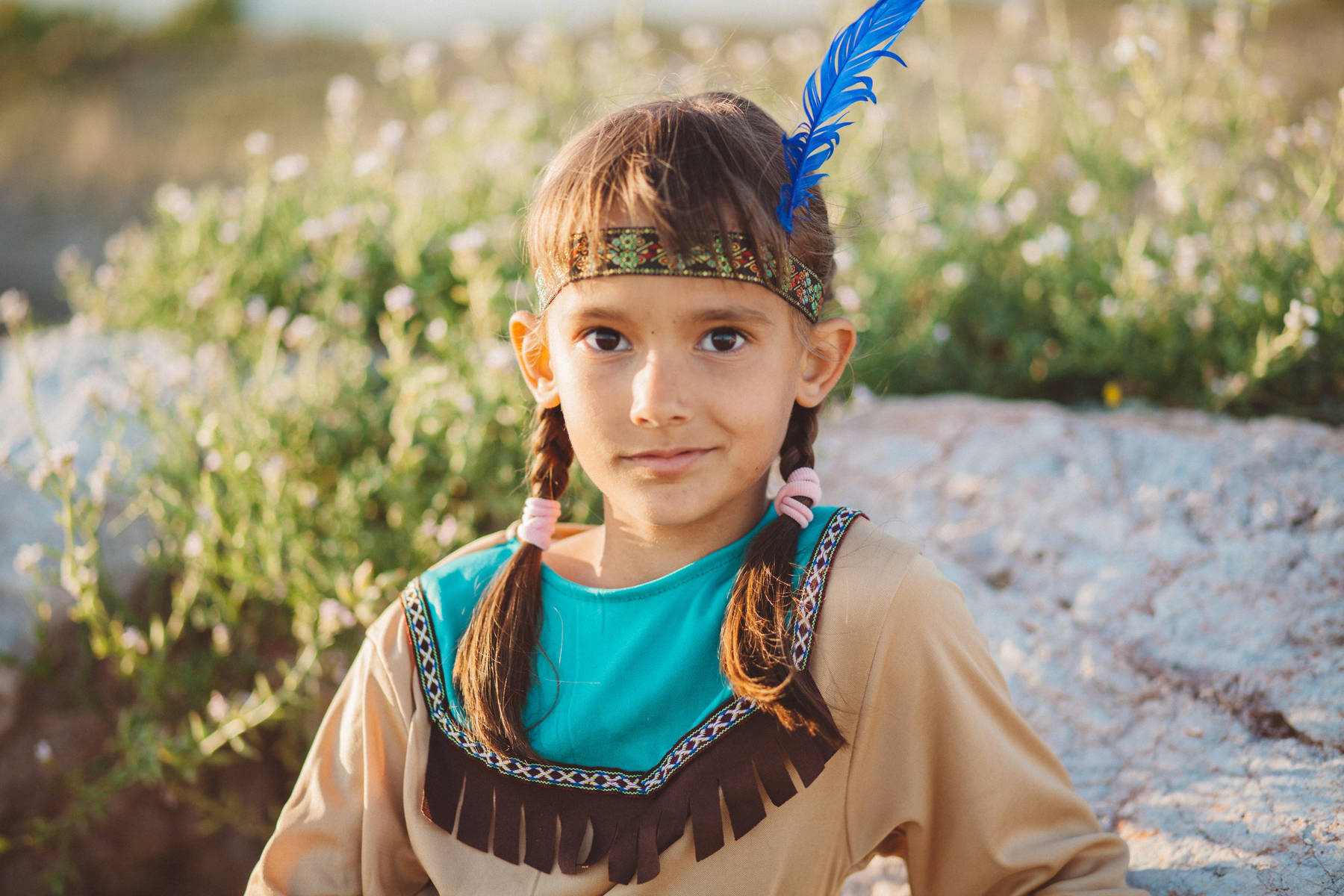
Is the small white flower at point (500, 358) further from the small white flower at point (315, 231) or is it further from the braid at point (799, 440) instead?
the braid at point (799, 440)

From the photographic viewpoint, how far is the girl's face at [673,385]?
60.8 inches

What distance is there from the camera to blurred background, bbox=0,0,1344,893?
270cm

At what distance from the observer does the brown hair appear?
1.55 m

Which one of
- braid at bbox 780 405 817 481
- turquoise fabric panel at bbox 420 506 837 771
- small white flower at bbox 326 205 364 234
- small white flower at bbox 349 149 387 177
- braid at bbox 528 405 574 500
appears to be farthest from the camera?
small white flower at bbox 349 149 387 177

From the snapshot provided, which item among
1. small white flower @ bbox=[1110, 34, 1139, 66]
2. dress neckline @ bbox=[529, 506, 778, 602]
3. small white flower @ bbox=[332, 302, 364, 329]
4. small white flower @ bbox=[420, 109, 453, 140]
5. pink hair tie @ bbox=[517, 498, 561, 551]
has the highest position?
small white flower @ bbox=[420, 109, 453, 140]

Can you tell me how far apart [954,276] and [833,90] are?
1808mm

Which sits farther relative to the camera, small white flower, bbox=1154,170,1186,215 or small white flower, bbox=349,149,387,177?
small white flower, bbox=349,149,387,177

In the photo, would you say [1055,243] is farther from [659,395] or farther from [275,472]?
[275,472]

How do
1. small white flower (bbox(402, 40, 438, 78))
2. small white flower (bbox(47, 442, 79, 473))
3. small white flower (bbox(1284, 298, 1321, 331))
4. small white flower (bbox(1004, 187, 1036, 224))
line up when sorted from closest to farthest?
small white flower (bbox(47, 442, 79, 473)), small white flower (bbox(1284, 298, 1321, 331)), small white flower (bbox(1004, 187, 1036, 224)), small white flower (bbox(402, 40, 438, 78))

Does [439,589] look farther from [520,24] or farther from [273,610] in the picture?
[520,24]

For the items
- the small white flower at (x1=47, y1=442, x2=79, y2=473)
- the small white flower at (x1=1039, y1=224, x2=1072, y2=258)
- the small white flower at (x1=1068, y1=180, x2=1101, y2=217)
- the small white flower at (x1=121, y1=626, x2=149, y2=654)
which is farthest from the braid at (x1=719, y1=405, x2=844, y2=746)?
the small white flower at (x1=1068, y1=180, x2=1101, y2=217)

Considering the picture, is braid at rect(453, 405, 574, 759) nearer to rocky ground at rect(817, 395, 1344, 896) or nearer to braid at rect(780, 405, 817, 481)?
braid at rect(780, 405, 817, 481)

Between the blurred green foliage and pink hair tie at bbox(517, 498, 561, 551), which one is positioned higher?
the blurred green foliage

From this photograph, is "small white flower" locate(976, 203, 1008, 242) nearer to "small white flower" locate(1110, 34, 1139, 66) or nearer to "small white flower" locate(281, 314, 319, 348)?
"small white flower" locate(1110, 34, 1139, 66)
